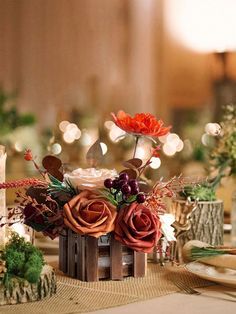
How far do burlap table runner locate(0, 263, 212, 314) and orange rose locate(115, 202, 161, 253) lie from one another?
79 mm

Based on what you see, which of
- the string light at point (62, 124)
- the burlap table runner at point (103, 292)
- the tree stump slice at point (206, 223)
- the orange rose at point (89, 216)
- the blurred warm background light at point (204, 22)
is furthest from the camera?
the blurred warm background light at point (204, 22)

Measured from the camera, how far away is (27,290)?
119cm

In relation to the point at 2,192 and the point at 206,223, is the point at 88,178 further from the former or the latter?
the point at 206,223

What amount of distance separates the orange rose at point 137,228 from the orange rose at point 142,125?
0.62ft

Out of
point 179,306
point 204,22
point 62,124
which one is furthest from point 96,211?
point 204,22

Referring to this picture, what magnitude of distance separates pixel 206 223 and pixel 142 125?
292 millimetres

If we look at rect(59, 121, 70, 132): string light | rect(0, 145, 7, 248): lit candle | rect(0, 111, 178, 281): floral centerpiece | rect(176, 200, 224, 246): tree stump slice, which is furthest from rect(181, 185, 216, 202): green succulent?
rect(59, 121, 70, 132): string light

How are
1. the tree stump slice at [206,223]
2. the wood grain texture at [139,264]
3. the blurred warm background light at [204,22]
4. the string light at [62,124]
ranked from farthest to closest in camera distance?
1. the blurred warm background light at [204,22]
2. the string light at [62,124]
3. the tree stump slice at [206,223]
4. the wood grain texture at [139,264]

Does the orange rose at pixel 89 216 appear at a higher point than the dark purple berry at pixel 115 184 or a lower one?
lower

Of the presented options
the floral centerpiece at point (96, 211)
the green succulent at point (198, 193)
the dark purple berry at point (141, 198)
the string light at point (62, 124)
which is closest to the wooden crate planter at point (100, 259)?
the floral centerpiece at point (96, 211)

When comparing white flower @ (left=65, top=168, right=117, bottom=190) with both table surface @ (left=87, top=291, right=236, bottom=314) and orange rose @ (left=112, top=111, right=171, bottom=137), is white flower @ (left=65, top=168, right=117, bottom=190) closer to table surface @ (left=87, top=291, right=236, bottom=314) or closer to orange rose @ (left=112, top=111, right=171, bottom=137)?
orange rose @ (left=112, top=111, right=171, bottom=137)

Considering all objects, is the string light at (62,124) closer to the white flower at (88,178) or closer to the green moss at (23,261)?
the white flower at (88,178)

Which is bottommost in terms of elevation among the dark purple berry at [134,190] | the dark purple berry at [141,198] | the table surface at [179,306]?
the table surface at [179,306]

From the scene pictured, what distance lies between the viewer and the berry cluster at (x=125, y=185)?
129 cm
